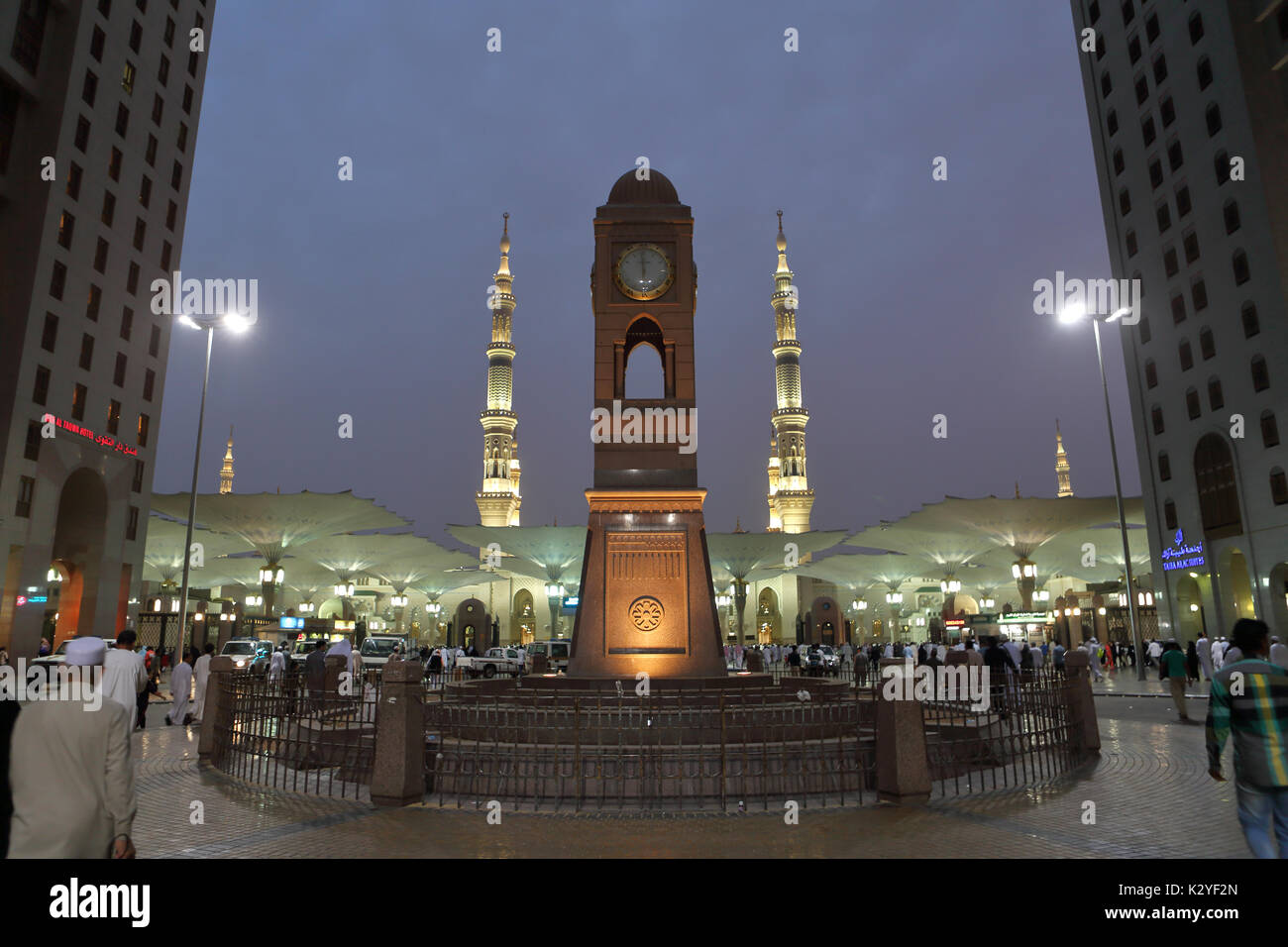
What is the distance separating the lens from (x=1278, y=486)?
25672 millimetres

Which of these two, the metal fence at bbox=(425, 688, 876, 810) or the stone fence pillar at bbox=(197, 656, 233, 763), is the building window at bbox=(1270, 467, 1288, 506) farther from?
the stone fence pillar at bbox=(197, 656, 233, 763)

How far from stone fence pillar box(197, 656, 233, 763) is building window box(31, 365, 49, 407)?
71.0 ft

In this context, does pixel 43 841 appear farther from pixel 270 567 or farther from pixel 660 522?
pixel 270 567

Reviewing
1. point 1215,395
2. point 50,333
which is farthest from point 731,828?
point 50,333

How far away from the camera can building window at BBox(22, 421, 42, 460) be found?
26.2 m

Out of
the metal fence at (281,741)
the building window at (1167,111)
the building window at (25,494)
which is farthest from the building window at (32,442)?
the building window at (1167,111)

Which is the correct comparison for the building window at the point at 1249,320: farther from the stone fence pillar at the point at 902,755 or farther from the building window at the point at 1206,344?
the stone fence pillar at the point at 902,755

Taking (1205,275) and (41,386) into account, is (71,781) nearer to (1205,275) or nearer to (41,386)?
(41,386)

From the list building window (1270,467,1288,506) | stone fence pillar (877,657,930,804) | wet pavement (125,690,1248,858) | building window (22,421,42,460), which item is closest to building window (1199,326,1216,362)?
Result: building window (1270,467,1288,506)

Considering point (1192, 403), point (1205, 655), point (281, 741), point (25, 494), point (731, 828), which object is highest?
point (1192, 403)

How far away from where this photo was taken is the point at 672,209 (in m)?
14.2

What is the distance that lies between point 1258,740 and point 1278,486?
27764 millimetres

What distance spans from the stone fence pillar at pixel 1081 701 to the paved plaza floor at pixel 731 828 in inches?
59.5
